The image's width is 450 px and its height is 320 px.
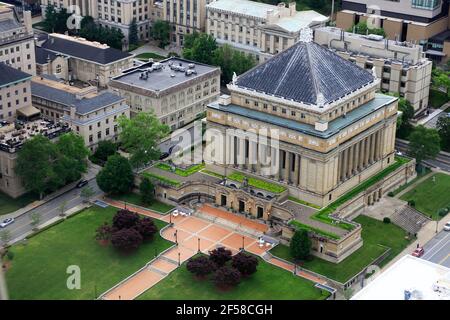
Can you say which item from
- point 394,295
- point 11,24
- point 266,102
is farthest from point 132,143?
Answer: point 394,295

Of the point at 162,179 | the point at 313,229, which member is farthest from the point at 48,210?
the point at 313,229

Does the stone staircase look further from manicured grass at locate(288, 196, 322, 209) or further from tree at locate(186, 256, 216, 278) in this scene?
tree at locate(186, 256, 216, 278)

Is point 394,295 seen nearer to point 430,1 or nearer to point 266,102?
point 266,102

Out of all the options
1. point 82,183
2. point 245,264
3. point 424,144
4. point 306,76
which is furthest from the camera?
point 424,144

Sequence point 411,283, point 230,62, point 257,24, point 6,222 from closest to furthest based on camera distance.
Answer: point 411,283 < point 6,222 < point 230,62 < point 257,24

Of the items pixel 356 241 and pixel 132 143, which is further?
pixel 132 143

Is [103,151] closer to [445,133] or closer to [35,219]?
[35,219]

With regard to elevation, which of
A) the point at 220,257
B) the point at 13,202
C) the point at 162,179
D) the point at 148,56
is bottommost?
the point at 13,202
